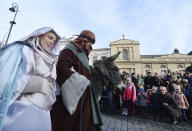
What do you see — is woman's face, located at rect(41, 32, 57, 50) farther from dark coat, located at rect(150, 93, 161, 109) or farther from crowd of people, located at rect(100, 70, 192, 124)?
dark coat, located at rect(150, 93, 161, 109)

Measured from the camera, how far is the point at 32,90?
139 cm

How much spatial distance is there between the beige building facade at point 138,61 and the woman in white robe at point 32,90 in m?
37.0

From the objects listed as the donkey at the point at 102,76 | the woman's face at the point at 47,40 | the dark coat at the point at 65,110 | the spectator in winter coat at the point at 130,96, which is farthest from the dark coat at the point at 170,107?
the woman's face at the point at 47,40

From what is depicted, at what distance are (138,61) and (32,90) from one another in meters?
39.7

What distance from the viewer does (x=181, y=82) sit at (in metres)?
7.80

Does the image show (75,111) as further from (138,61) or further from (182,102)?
(138,61)

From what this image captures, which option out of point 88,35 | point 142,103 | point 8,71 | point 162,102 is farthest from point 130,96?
point 8,71

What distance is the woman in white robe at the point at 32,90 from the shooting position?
1215mm

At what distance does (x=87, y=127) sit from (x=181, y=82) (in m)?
8.57

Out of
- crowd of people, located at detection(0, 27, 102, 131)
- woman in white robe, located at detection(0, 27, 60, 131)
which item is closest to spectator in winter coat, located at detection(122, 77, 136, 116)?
crowd of people, located at detection(0, 27, 102, 131)

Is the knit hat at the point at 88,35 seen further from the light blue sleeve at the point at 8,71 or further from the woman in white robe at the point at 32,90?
the light blue sleeve at the point at 8,71

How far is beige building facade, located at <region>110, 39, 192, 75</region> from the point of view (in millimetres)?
38219

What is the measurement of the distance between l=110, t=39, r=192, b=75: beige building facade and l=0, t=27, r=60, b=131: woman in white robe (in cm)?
3696

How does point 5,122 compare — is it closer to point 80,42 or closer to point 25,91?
point 25,91
